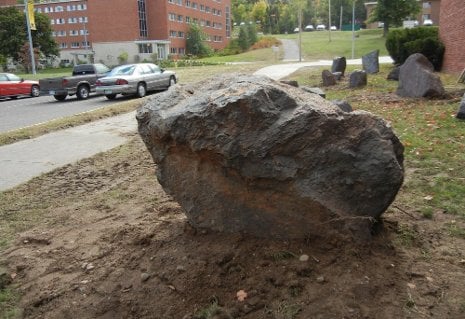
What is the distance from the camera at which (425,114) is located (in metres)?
9.45

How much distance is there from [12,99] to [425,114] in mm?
22382

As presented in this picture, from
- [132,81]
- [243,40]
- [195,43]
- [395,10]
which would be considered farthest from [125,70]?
[243,40]

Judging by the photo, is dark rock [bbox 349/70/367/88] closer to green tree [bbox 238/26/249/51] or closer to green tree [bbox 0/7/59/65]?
green tree [bbox 0/7/59/65]

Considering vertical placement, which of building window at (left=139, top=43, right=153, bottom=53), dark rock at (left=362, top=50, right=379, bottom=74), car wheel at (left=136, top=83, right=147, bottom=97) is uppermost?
building window at (left=139, top=43, right=153, bottom=53)

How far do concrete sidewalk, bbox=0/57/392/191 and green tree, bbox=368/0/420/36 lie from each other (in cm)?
4497

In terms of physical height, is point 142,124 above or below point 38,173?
above

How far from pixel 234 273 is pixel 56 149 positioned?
733 cm

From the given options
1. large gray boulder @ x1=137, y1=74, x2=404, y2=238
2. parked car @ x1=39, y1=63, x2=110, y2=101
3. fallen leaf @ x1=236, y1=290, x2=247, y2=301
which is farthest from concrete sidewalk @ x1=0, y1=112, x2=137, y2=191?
parked car @ x1=39, y1=63, x2=110, y2=101

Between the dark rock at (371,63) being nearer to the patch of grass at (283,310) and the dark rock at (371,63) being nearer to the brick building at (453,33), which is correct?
the brick building at (453,33)

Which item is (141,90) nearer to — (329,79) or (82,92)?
(82,92)

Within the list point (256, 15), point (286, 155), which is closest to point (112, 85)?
point (286, 155)

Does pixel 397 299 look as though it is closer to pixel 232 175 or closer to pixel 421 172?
pixel 232 175

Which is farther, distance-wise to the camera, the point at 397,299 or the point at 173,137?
the point at 173,137

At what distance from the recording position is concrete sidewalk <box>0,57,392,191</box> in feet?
26.5
